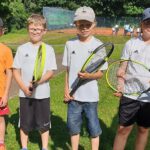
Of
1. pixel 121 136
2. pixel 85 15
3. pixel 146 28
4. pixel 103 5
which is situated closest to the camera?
pixel 146 28

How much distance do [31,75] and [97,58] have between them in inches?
38.9

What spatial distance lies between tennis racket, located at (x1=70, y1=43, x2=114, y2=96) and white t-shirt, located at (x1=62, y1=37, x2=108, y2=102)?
0.10 metres

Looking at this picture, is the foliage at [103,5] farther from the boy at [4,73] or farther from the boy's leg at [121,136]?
the boy's leg at [121,136]

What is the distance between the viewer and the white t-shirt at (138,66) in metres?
5.17

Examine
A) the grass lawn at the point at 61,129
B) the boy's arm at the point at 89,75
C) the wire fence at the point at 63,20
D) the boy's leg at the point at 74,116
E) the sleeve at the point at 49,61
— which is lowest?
the wire fence at the point at 63,20

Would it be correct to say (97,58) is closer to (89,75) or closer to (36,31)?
(89,75)

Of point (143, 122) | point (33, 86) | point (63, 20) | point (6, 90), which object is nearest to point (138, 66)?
point (143, 122)

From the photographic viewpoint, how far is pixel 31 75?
19.0 feet

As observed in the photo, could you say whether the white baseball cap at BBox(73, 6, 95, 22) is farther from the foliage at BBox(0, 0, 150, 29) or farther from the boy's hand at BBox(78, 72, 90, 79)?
the foliage at BBox(0, 0, 150, 29)

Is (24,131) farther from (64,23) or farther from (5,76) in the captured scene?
(64,23)

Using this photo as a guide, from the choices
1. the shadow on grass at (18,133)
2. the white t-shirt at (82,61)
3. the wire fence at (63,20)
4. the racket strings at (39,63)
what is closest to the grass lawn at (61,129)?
the shadow on grass at (18,133)

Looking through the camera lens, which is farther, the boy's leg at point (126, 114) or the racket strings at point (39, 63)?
the racket strings at point (39, 63)

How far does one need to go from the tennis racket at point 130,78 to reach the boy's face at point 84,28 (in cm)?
54

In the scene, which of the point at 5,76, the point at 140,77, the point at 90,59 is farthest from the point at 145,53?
the point at 5,76
